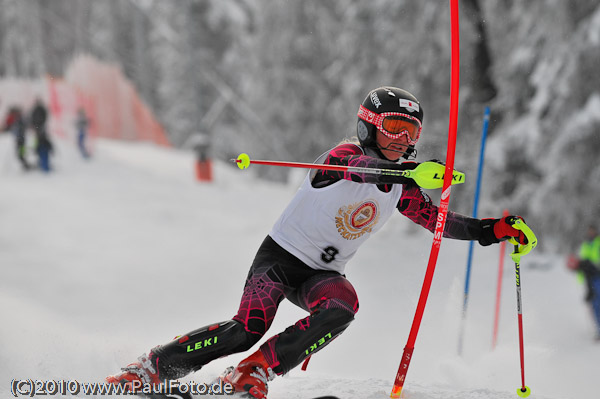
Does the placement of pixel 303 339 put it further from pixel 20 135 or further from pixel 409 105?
pixel 20 135

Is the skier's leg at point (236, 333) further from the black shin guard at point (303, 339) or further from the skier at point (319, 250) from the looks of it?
the black shin guard at point (303, 339)

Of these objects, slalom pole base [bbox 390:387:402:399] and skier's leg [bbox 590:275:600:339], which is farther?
skier's leg [bbox 590:275:600:339]

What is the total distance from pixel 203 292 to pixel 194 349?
15.6 feet

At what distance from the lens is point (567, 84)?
8539 mm

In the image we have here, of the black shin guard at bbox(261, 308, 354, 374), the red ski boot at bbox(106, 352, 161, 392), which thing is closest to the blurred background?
the black shin guard at bbox(261, 308, 354, 374)

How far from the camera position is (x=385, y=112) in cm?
286

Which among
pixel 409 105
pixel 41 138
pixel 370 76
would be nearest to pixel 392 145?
pixel 409 105

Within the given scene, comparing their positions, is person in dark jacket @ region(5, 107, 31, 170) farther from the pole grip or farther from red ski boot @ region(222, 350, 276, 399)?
the pole grip

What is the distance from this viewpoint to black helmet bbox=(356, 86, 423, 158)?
286 cm

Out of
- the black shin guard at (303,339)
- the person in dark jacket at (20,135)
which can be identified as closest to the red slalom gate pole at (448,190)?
the black shin guard at (303,339)

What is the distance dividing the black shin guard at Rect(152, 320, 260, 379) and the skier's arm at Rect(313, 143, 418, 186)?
83cm

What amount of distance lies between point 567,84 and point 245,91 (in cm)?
1474

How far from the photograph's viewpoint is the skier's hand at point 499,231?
2.91 metres

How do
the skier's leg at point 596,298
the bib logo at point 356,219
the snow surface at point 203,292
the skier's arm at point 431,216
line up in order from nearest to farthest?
the bib logo at point 356,219, the skier's arm at point 431,216, the snow surface at point 203,292, the skier's leg at point 596,298
